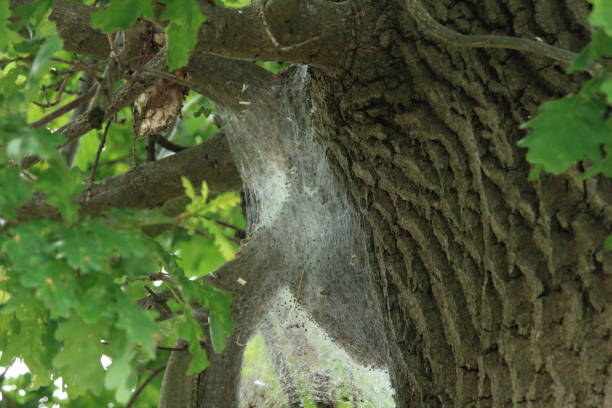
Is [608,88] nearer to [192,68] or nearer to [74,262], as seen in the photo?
[74,262]

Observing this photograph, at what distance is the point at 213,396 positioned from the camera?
303 cm

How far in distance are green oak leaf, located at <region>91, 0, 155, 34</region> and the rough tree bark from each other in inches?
19.0

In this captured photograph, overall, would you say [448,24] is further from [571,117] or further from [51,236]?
[51,236]

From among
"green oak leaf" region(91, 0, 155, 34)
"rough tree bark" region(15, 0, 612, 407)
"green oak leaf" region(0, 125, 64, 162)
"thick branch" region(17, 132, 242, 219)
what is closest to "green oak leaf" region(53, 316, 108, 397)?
"green oak leaf" region(0, 125, 64, 162)

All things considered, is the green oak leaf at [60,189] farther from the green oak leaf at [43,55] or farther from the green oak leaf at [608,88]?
the green oak leaf at [608,88]

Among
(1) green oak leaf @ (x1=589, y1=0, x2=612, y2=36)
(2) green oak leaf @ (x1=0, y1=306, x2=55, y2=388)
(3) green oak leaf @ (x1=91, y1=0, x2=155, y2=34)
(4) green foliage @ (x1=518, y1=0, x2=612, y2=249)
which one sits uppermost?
(1) green oak leaf @ (x1=589, y1=0, x2=612, y2=36)

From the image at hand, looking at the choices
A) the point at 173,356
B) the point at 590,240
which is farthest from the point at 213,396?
the point at 590,240

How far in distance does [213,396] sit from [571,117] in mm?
1986

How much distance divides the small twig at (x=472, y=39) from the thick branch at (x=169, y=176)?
186 cm

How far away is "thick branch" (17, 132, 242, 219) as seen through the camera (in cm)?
391

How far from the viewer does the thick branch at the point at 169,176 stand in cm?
391

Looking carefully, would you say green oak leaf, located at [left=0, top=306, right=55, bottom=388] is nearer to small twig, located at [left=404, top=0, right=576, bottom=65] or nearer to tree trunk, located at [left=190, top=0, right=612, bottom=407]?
tree trunk, located at [left=190, top=0, right=612, bottom=407]

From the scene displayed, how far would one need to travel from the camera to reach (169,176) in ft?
12.9

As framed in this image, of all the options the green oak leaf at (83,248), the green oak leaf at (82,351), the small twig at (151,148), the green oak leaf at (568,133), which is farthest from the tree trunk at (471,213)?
the small twig at (151,148)
